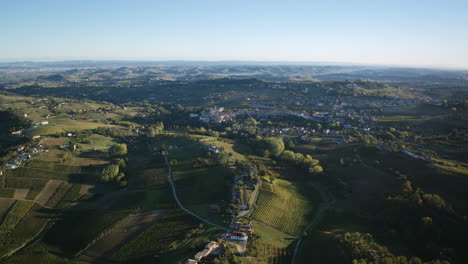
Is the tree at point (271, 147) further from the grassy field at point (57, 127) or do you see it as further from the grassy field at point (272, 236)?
the grassy field at point (57, 127)

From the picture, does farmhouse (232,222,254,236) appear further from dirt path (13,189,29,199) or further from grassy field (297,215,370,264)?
dirt path (13,189,29,199)

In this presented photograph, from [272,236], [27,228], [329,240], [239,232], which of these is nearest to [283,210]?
[272,236]

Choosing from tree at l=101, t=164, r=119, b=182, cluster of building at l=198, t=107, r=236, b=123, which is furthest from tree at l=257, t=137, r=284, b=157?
tree at l=101, t=164, r=119, b=182

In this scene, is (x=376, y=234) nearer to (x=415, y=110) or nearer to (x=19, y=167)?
(x=19, y=167)

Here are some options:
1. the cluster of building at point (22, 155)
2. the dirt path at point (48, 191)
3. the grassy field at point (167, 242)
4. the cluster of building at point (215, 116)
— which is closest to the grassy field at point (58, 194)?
the dirt path at point (48, 191)

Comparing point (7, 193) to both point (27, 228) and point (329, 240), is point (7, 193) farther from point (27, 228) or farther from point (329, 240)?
point (329, 240)

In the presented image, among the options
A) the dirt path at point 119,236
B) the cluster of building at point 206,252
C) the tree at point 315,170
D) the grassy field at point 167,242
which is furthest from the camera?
the tree at point 315,170

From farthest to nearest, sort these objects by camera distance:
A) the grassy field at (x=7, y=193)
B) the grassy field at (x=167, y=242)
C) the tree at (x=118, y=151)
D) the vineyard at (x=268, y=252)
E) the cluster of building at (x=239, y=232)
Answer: the tree at (x=118, y=151), the grassy field at (x=7, y=193), the cluster of building at (x=239, y=232), the grassy field at (x=167, y=242), the vineyard at (x=268, y=252)
